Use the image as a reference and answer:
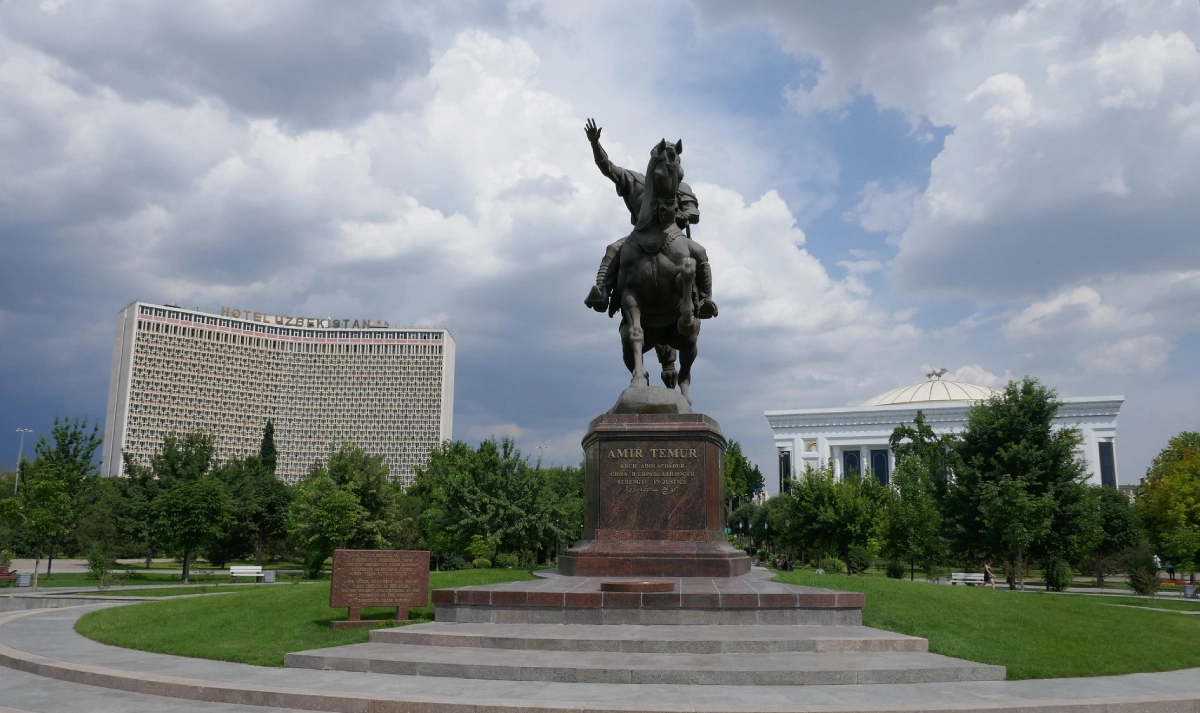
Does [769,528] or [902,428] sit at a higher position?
[902,428]

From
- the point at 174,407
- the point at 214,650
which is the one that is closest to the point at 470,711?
the point at 214,650

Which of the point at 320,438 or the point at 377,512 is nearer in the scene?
the point at 377,512

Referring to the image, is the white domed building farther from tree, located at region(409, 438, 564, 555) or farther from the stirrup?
the stirrup

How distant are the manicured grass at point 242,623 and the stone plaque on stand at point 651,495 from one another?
249cm

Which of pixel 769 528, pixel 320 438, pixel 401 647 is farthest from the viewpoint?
pixel 320 438

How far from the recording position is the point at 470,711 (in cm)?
680

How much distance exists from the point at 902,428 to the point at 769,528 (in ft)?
49.1

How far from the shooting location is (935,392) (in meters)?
106

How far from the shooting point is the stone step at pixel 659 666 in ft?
25.8

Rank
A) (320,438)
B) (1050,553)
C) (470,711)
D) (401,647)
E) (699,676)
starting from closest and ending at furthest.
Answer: (470,711) → (699,676) → (401,647) → (1050,553) → (320,438)

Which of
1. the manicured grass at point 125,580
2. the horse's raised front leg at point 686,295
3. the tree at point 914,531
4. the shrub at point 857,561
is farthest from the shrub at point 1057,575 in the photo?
the manicured grass at point 125,580

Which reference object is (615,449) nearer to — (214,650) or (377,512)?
(214,650)

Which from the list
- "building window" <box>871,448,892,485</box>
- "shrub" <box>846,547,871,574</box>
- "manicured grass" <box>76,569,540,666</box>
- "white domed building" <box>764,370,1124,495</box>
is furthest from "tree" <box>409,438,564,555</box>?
"building window" <box>871,448,892,485</box>

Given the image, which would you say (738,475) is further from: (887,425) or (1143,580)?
(1143,580)
